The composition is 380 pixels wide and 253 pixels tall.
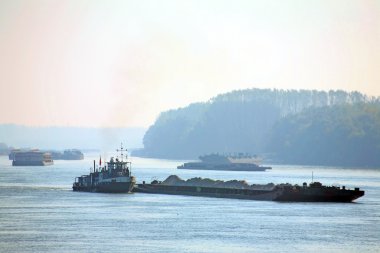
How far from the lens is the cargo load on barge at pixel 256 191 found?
123 meters

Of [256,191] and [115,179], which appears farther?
[115,179]

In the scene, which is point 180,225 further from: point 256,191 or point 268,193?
point 256,191

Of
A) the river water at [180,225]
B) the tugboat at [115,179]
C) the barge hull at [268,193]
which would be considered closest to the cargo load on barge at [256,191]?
the barge hull at [268,193]

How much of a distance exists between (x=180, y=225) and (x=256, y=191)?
40889mm

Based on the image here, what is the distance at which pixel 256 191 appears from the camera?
131m

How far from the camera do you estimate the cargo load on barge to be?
405 ft

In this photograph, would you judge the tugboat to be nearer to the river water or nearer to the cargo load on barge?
the river water

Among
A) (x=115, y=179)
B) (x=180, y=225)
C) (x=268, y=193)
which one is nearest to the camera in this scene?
(x=180, y=225)

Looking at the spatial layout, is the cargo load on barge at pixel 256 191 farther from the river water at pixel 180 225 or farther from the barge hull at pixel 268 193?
the river water at pixel 180 225

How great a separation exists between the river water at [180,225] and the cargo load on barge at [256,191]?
2.79m

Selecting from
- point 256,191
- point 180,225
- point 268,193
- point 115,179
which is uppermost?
point 115,179

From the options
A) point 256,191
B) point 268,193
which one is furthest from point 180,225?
point 256,191

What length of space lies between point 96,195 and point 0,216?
35.4 metres

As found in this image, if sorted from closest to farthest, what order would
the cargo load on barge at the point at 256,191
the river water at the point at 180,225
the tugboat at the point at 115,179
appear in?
the river water at the point at 180,225 < the cargo load on barge at the point at 256,191 < the tugboat at the point at 115,179
